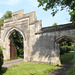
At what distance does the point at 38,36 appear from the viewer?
10445 mm

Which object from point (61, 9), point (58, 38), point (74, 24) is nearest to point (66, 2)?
point (61, 9)

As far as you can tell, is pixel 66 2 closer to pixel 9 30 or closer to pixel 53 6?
pixel 53 6

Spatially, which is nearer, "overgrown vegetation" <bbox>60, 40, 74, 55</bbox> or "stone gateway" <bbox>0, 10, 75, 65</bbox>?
"stone gateway" <bbox>0, 10, 75, 65</bbox>

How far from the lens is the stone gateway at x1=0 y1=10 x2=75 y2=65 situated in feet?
29.7

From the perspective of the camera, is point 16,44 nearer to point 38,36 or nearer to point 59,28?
point 38,36

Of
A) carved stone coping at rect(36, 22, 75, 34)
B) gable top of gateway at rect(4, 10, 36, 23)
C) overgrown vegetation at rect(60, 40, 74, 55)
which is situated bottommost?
overgrown vegetation at rect(60, 40, 74, 55)

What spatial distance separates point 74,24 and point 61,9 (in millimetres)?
2002

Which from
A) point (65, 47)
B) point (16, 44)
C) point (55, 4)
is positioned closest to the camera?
point (55, 4)

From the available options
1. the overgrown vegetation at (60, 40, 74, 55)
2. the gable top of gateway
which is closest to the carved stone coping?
the gable top of gateway

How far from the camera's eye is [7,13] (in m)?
27.1

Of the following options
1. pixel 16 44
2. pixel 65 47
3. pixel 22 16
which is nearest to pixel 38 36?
pixel 22 16

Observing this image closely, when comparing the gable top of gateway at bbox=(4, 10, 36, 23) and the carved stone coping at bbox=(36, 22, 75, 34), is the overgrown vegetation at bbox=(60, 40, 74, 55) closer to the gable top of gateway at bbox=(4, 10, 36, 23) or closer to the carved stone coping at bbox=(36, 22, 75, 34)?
the carved stone coping at bbox=(36, 22, 75, 34)

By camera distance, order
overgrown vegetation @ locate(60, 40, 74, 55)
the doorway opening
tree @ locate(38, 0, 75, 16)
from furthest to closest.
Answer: overgrown vegetation @ locate(60, 40, 74, 55) < the doorway opening < tree @ locate(38, 0, 75, 16)

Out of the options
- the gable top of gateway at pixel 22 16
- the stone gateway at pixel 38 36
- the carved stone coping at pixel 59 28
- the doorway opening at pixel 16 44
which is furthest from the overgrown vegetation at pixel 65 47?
Answer: the gable top of gateway at pixel 22 16
